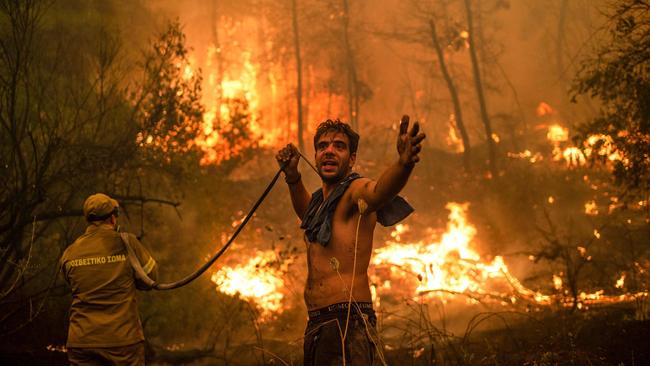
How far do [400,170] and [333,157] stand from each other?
2.58 ft

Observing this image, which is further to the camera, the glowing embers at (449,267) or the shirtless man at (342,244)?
the glowing embers at (449,267)

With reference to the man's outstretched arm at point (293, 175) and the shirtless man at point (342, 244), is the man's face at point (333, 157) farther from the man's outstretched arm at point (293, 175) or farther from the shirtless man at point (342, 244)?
the man's outstretched arm at point (293, 175)

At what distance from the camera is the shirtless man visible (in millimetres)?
3076

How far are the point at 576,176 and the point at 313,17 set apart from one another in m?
17.1

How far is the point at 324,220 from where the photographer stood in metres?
3.35

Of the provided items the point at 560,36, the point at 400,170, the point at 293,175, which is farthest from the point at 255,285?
the point at 560,36

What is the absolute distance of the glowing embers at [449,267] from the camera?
1641cm

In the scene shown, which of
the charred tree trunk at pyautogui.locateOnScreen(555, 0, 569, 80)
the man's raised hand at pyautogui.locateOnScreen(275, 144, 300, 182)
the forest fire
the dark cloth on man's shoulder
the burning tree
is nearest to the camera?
the dark cloth on man's shoulder

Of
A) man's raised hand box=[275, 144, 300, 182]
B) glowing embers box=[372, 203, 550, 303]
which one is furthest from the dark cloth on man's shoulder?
glowing embers box=[372, 203, 550, 303]

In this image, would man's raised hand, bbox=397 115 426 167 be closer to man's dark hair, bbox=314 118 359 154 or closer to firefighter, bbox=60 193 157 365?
man's dark hair, bbox=314 118 359 154

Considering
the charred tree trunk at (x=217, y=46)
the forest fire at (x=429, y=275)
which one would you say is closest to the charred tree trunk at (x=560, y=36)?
the forest fire at (x=429, y=275)

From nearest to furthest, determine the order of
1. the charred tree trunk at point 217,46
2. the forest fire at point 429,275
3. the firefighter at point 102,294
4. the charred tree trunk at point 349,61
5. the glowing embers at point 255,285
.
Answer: the firefighter at point 102,294
the forest fire at point 429,275
the glowing embers at point 255,285
the charred tree trunk at point 349,61
the charred tree trunk at point 217,46

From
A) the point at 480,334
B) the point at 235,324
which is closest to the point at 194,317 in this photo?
the point at 235,324

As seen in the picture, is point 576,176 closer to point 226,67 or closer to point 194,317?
point 194,317
